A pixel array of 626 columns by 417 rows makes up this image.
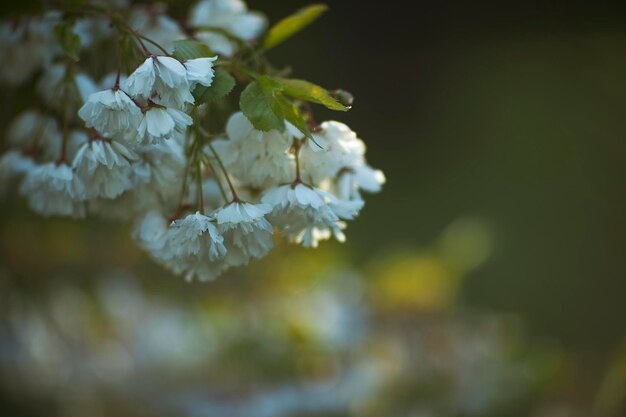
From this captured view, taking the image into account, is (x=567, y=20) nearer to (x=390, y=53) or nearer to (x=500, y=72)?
(x=500, y=72)

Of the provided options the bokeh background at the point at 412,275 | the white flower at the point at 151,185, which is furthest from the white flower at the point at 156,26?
the bokeh background at the point at 412,275

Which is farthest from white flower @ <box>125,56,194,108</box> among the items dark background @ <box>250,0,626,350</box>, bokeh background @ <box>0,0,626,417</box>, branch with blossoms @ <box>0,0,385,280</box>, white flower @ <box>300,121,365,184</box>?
dark background @ <box>250,0,626,350</box>

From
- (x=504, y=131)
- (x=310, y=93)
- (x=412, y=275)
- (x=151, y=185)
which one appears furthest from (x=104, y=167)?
(x=504, y=131)

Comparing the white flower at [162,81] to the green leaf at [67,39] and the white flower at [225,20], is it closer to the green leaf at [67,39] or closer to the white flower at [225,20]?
the green leaf at [67,39]

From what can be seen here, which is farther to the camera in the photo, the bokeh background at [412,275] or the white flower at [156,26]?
the bokeh background at [412,275]

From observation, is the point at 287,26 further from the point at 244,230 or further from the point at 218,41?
the point at 244,230

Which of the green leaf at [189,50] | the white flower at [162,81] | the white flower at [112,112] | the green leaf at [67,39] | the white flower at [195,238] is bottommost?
the white flower at [195,238]

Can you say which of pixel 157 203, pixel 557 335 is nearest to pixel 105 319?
pixel 157 203

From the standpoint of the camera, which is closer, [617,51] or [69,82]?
[69,82]
